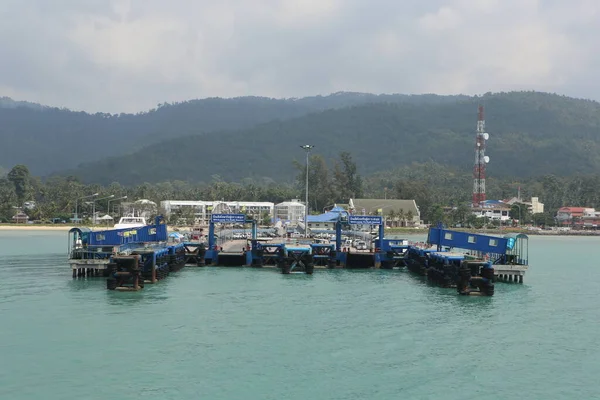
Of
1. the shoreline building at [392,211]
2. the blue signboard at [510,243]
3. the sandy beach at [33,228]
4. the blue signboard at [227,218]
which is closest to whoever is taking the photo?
the blue signboard at [510,243]

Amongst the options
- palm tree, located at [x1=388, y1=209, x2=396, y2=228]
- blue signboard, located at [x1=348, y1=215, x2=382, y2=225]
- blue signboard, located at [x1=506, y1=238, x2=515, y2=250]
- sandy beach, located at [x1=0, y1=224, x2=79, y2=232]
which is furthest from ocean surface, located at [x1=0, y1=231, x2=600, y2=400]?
palm tree, located at [x1=388, y1=209, x2=396, y2=228]

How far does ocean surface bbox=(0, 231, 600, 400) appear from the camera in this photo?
26984mm

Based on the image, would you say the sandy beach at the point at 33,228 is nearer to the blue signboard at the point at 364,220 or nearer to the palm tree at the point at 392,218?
the palm tree at the point at 392,218

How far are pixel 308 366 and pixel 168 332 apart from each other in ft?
31.5

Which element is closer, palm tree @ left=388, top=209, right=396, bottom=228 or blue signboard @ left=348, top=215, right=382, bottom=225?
blue signboard @ left=348, top=215, right=382, bottom=225

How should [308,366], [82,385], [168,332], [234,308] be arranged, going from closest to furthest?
[82,385] → [308,366] → [168,332] → [234,308]

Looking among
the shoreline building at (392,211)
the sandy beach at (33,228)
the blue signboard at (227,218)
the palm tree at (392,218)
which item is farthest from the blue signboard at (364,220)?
the palm tree at (392,218)

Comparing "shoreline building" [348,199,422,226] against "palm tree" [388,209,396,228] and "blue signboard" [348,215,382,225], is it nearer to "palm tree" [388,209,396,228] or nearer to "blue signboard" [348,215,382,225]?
"palm tree" [388,209,396,228]

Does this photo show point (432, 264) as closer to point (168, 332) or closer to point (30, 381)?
point (168, 332)

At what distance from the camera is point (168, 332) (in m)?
35.6

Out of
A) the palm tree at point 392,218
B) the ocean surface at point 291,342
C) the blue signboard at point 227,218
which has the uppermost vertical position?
the blue signboard at point 227,218

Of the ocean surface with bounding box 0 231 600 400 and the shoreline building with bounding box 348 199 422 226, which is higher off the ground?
the shoreline building with bounding box 348 199 422 226

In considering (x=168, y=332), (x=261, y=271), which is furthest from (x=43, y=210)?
(x=168, y=332)

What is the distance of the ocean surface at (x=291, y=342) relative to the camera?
88.5 ft
